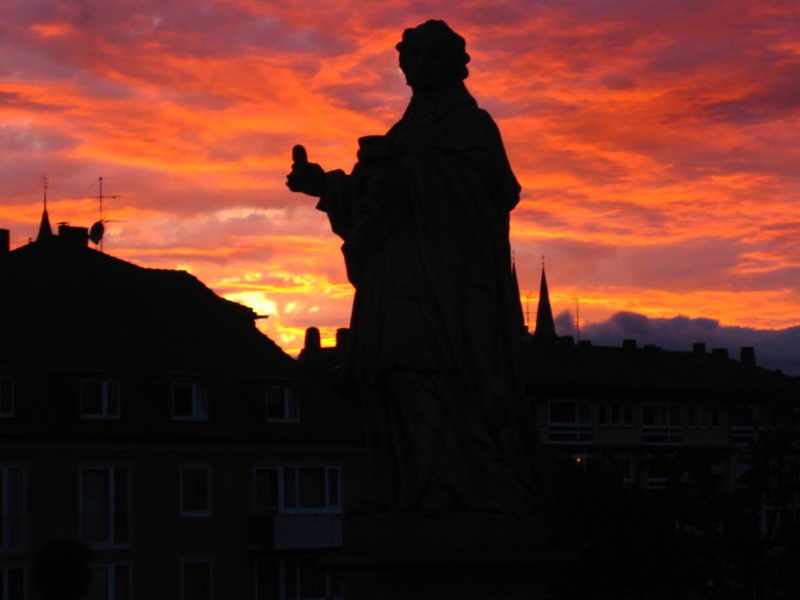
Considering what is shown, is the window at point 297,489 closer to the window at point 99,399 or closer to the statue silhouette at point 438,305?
the window at point 99,399

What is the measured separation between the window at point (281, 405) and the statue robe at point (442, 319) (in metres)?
52.8

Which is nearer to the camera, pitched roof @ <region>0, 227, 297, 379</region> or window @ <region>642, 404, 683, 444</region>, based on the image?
pitched roof @ <region>0, 227, 297, 379</region>

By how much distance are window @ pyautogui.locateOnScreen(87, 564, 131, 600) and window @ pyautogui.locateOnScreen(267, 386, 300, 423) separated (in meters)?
8.76

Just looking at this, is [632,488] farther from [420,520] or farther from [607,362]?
[607,362]

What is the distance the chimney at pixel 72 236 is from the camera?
227 feet

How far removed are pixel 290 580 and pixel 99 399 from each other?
359 inches

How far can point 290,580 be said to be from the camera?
61438 mm

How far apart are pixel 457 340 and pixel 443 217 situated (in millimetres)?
778

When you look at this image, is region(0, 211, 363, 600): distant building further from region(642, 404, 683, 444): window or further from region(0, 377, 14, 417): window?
region(642, 404, 683, 444): window

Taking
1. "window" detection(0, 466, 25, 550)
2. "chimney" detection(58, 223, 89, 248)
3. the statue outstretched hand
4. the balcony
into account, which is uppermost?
"chimney" detection(58, 223, 89, 248)

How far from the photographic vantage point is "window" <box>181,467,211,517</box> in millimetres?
59750

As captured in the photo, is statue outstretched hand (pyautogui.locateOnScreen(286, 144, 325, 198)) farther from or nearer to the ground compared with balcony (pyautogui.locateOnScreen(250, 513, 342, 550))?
farther from the ground

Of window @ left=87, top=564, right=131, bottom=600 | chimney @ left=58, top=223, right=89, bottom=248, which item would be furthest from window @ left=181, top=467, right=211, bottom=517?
chimney @ left=58, top=223, right=89, bottom=248

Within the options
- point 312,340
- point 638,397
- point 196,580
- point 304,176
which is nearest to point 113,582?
point 196,580
